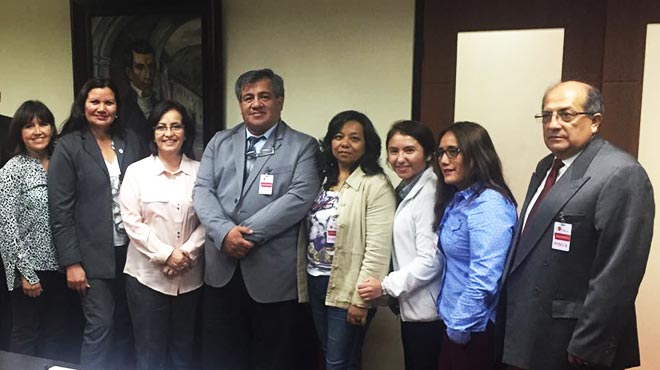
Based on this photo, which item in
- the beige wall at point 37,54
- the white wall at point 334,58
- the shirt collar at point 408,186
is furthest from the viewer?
the beige wall at point 37,54

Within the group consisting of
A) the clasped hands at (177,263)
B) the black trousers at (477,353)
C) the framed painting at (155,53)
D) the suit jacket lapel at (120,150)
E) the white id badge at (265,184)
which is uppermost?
the framed painting at (155,53)

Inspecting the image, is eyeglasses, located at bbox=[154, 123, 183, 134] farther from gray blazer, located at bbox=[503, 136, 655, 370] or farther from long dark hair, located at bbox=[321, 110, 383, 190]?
gray blazer, located at bbox=[503, 136, 655, 370]

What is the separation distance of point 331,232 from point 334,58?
1.14 m

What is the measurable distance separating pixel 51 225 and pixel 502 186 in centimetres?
213

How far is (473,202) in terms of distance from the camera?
75.0 inches

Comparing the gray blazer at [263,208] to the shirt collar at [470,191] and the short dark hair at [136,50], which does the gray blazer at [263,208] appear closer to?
the shirt collar at [470,191]

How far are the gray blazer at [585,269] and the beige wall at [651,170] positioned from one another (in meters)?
0.93

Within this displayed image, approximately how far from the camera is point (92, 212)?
252 centimetres

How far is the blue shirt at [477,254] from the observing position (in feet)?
6.03

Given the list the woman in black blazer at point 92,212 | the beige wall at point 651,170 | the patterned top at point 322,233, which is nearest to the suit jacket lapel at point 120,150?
the woman in black blazer at point 92,212

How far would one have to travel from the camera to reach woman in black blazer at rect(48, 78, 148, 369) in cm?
251

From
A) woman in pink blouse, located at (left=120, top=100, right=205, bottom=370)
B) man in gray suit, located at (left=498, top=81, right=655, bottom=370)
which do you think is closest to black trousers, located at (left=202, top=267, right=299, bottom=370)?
woman in pink blouse, located at (left=120, top=100, right=205, bottom=370)

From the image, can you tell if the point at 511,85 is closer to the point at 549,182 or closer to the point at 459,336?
the point at 549,182

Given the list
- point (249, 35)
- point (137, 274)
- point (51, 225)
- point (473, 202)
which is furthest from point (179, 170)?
point (473, 202)
